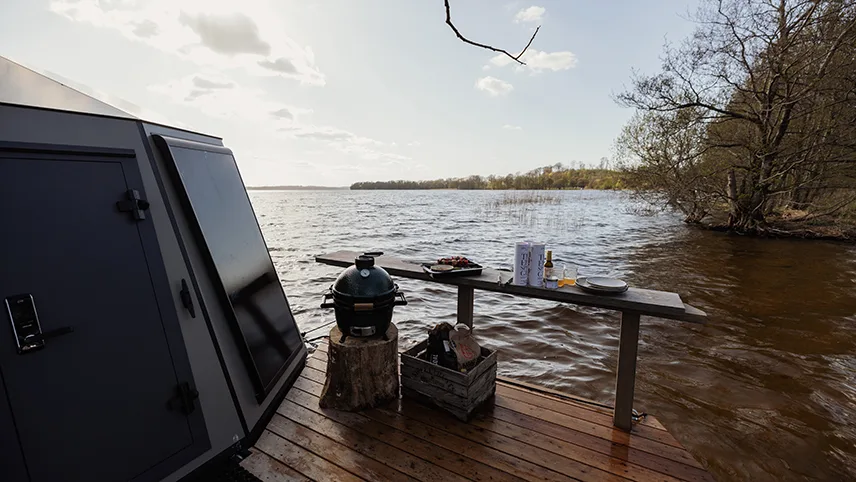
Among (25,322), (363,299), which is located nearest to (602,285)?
(363,299)

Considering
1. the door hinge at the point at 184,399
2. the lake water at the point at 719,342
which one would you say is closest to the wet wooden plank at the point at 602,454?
the lake water at the point at 719,342

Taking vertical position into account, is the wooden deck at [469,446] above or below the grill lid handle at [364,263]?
below

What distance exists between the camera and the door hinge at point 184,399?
2.06m

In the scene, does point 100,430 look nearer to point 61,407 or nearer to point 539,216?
point 61,407

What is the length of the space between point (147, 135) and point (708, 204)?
19.4 meters

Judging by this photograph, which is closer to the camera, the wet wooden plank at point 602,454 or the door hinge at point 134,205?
the door hinge at point 134,205

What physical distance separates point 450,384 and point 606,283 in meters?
1.28

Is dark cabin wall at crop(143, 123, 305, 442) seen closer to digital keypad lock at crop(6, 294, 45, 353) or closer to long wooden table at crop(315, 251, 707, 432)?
digital keypad lock at crop(6, 294, 45, 353)

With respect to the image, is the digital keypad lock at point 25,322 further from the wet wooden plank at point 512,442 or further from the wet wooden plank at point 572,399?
the wet wooden plank at point 572,399

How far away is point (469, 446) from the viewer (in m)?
2.37

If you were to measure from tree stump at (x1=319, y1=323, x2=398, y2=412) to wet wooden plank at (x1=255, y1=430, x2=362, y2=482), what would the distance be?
44 cm

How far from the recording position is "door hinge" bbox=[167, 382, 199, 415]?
206cm

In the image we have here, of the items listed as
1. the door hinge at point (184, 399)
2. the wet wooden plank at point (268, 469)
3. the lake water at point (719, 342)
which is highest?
the door hinge at point (184, 399)

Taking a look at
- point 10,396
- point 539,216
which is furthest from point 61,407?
point 539,216
